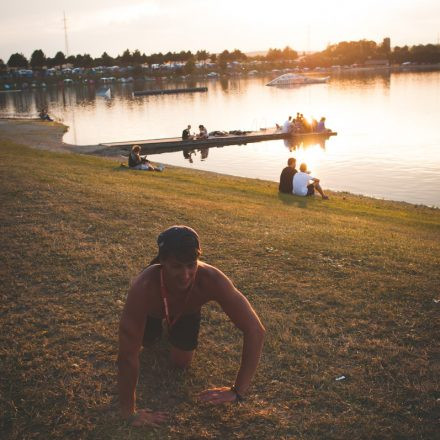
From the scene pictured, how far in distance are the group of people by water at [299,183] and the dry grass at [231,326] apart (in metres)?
4.99

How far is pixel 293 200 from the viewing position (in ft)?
48.2

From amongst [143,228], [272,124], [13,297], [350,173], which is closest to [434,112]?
[272,124]

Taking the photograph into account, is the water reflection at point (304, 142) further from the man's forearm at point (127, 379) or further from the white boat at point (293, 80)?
the white boat at point (293, 80)

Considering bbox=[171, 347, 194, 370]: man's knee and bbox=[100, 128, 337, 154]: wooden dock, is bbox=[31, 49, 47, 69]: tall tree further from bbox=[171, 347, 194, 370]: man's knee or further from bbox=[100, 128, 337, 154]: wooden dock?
bbox=[171, 347, 194, 370]: man's knee

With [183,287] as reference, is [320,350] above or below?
below

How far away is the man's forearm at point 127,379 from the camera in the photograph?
343 centimetres

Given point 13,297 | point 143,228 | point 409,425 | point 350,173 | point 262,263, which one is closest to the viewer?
point 409,425

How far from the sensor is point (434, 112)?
47.8m

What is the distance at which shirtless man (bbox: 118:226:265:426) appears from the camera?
3.26 meters

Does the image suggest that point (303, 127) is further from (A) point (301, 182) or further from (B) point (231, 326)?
(B) point (231, 326)

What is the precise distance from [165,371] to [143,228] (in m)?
4.60

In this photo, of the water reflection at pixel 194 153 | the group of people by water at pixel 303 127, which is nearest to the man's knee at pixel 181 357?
the water reflection at pixel 194 153

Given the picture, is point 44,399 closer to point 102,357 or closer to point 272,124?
point 102,357

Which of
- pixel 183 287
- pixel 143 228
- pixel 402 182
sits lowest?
pixel 402 182
